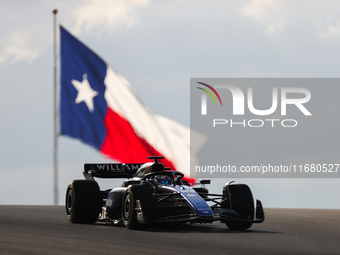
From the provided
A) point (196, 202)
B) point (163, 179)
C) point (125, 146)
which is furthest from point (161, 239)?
point (125, 146)

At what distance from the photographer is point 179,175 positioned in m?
16.3

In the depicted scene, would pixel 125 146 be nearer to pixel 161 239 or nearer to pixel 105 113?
pixel 105 113

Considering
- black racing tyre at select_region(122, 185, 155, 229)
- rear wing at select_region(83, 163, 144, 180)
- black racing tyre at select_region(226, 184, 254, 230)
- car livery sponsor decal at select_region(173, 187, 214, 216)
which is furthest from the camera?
rear wing at select_region(83, 163, 144, 180)

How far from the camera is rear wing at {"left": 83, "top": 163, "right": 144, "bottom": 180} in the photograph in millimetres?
18359

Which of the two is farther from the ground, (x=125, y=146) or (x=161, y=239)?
(x=125, y=146)

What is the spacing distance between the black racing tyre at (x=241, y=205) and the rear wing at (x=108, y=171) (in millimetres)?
3827

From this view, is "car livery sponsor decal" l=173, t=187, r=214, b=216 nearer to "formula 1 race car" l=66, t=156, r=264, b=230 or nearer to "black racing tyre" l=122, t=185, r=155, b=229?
"formula 1 race car" l=66, t=156, r=264, b=230

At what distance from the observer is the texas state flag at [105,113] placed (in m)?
23.8

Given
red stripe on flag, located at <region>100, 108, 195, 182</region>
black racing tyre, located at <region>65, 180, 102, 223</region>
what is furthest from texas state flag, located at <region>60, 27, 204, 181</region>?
black racing tyre, located at <region>65, 180, 102, 223</region>

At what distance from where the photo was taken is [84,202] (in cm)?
1655

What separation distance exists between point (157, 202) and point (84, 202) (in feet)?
7.94

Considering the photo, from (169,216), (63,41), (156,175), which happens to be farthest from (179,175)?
(63,41)

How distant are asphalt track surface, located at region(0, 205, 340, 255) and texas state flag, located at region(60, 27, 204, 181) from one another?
747 cm

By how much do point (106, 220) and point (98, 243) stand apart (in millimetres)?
5316
